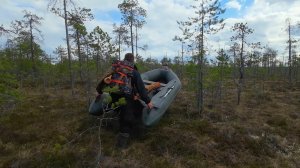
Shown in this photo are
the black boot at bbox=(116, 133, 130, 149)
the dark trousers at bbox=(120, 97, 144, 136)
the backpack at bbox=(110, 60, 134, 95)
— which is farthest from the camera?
the black boot at bbox=(116, 133, 130, 149)

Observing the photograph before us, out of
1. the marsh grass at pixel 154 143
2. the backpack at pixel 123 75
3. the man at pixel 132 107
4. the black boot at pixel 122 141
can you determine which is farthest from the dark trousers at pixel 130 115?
the marsh grass at pixel 154 143

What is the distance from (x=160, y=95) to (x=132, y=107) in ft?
5.94

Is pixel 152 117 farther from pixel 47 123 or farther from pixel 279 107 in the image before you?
pixel 279 107

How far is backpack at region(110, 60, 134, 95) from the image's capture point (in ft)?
26.0

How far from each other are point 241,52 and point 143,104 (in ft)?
44.0

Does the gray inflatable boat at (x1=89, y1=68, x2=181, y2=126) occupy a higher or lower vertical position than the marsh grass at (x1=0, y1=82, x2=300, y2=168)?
higher

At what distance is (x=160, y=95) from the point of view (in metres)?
10.3

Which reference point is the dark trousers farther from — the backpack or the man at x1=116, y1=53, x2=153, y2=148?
the backpack

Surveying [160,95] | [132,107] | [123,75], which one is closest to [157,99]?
[160,95]

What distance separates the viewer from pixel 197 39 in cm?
1433

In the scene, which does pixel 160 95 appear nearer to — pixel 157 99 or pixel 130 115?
pixel 157 99

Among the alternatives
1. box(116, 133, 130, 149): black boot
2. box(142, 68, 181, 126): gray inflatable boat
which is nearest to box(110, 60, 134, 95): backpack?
box(142, 68, 181, 126): gray inflatable boat

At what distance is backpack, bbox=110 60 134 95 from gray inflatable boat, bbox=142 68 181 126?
1440 mm

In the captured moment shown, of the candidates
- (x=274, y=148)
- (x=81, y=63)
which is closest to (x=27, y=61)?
(x=81, y=63)
